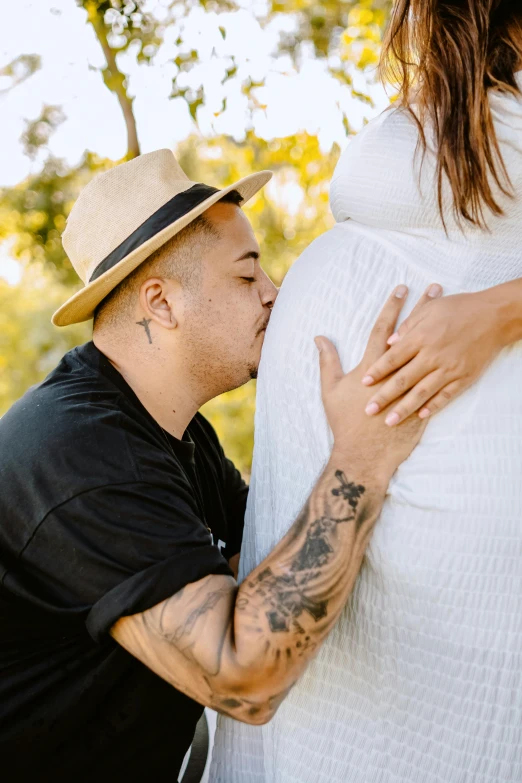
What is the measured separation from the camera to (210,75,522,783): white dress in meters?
1.56

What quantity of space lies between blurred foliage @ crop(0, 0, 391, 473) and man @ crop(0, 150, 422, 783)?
1125mm

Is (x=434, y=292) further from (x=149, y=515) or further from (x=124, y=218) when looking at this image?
(x=124, y=218)

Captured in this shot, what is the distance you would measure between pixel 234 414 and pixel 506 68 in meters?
7.21

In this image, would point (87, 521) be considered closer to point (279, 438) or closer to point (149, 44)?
point (279, 438)

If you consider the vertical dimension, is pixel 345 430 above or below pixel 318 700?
above

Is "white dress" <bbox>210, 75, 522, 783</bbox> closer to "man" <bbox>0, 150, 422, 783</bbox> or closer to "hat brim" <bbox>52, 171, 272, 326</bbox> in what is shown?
"man" <bbox>0, 150, 422, 783</bbox>

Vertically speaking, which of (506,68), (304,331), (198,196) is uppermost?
(506,68)

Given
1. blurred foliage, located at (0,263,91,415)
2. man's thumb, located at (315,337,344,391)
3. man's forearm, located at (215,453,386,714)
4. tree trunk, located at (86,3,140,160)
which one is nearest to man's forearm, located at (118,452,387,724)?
man's forearm, located at (215,453,386,714)

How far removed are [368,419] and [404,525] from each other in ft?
0.75

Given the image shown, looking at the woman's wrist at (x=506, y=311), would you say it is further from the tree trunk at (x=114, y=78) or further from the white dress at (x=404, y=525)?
the tree trunk at (x=114, y=78)

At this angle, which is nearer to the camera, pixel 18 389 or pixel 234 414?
pixel 234 414

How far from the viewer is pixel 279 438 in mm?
1820

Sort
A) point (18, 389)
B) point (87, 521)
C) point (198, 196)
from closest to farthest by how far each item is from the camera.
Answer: point (87, 521) < point (198, 196) < point (18, 389)

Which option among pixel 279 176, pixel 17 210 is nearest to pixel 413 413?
pixel 17 210
